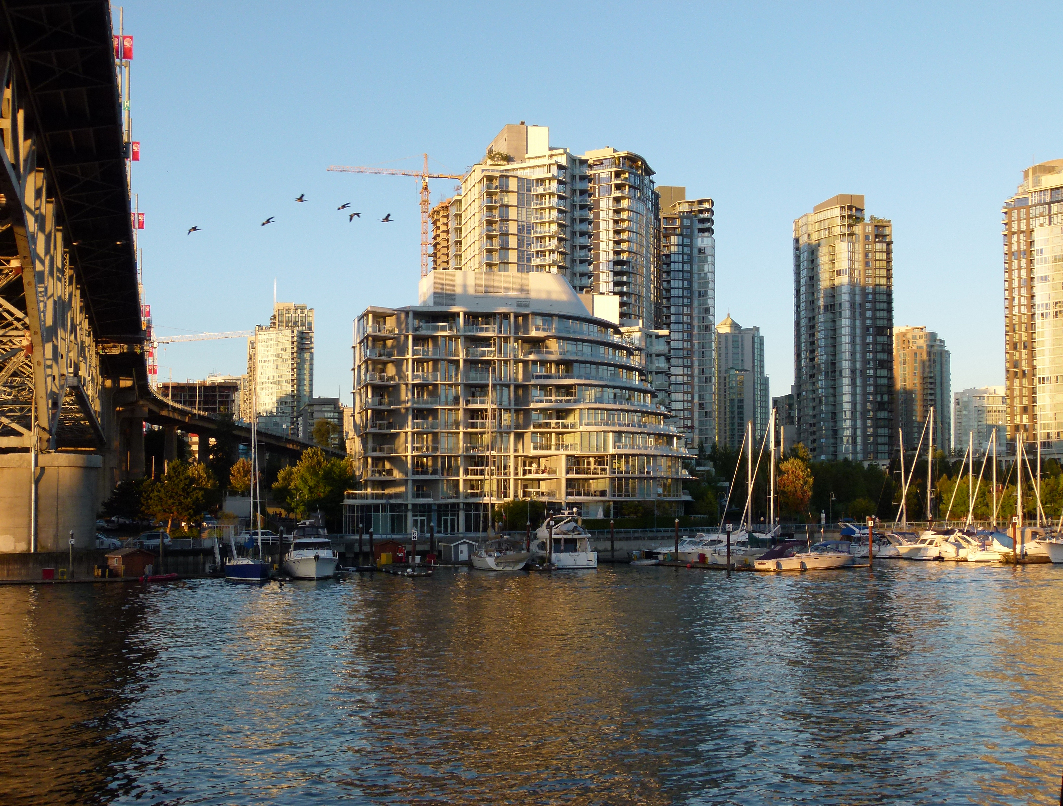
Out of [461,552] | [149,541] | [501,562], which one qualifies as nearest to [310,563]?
[501,562]

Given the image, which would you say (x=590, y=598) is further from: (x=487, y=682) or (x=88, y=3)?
(x=88, y=3)

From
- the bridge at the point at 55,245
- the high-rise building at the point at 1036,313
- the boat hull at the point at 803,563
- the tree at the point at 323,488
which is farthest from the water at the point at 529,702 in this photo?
the high-rise building at the point at 1036,313

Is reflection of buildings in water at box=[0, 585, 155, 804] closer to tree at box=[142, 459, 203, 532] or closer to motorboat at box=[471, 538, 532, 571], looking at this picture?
motorboat at box=[471, 538, 532, 571]

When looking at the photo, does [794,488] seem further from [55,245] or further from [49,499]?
[55,245]

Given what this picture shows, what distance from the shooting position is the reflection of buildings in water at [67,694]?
87.6 ft

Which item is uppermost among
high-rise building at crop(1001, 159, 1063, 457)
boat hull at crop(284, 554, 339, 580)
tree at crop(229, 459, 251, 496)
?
high-rise building at crop(1001, 159, 1063, 457)

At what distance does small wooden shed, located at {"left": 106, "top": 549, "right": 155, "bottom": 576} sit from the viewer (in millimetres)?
77125

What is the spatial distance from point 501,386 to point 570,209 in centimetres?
7780

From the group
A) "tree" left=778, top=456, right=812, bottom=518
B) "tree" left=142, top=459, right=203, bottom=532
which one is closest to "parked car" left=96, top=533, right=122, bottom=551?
"tree" left=142, top=459, right=203, bottom=532

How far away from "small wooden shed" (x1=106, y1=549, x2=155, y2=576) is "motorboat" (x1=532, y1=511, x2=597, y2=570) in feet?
99.9

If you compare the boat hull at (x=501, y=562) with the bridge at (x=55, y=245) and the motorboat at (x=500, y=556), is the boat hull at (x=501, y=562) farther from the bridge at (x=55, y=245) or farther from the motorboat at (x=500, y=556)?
the bridge at (x=55, y=245)

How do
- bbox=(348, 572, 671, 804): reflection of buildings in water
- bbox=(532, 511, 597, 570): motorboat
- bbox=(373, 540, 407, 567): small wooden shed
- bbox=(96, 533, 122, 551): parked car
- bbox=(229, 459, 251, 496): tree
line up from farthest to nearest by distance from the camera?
1. bbox=(229, 459, 251, 496): tree
2. bbox=(532, 511, 597, 570): motorboat
3. bbox=(96, 533, 122, 551): parked car
4. bbox=(373, 540, 407, 567): small wooden shed
5. bbox=(348, 572, 671, 804): reflection of buildings in water

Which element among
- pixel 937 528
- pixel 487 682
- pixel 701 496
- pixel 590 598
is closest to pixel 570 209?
pixel 701 496

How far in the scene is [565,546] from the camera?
311ft
